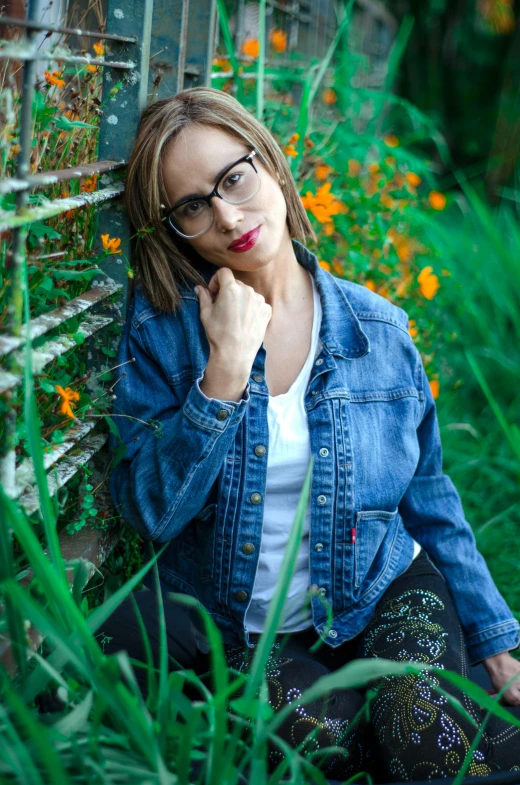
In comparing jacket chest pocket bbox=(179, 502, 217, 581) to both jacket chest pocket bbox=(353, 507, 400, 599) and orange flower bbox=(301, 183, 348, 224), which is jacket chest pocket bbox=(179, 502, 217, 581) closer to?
jacket chest pocket bbox=(353, 507, 400, 599)

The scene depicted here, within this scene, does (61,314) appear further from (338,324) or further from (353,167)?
(353,167)

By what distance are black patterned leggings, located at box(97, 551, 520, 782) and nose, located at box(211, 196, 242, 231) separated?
868 millimetres

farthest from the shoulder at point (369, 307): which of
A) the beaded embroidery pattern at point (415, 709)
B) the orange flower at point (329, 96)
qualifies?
the orange flower at point (329, 96)

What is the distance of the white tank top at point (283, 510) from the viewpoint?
1736 mm

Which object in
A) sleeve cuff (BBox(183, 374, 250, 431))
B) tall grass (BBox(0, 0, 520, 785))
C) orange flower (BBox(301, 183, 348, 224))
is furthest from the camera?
orange flower (BBox(301, 183, 348, 224))

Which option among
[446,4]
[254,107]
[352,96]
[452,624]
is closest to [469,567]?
[452,624]

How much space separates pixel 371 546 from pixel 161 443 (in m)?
0.54

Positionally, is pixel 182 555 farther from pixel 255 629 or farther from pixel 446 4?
pixel 446 4

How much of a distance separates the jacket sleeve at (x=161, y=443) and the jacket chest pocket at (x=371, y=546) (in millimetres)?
374

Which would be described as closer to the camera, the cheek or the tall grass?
the tall grass

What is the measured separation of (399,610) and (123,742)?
93 cm

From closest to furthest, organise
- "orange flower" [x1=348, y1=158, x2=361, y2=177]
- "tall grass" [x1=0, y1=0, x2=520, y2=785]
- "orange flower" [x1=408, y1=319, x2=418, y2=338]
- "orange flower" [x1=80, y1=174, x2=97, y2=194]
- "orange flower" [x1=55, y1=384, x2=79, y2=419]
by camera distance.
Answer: "tall grass" [x1=0, y1=0, x2=520, y2=785], "orange flower" [x1=55, y1=384, x2=79, y2=419], "orange flower" [x1=80, y1=174, x2=97, y2=194], "orange flower" [x1=408, y1=319, x2=418, y2=338], "orange flower" [x1=348, y1=158, x2=361, y2=177]

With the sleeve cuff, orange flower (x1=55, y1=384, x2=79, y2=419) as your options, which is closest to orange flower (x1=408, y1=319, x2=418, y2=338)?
the sleeve cuff

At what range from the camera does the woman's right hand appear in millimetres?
1646
